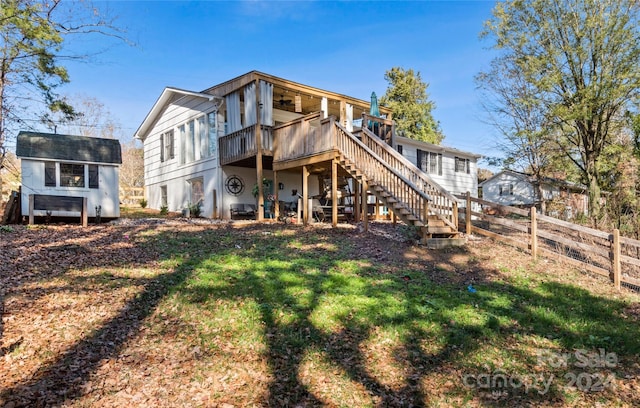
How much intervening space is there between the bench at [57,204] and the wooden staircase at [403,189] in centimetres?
828

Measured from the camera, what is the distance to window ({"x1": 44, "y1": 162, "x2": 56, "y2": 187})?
1361 cm

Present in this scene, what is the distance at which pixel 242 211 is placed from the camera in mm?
15883

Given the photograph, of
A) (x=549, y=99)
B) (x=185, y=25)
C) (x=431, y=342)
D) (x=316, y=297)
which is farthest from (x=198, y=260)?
(x=549, y=99)

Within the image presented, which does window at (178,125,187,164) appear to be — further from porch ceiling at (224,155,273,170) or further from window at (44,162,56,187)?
window at (44,162,56,187)

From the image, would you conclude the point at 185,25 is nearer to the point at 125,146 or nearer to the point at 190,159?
the point at 190,159

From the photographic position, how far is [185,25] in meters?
17.0

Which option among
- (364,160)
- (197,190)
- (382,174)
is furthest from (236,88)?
(382,174)

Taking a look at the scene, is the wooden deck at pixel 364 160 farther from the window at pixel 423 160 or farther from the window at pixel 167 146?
the window at pixel 423 160

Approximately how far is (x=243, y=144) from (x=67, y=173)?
6276 millimetres

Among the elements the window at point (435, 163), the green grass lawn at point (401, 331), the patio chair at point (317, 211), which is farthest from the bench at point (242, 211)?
the window at point (435, 163)

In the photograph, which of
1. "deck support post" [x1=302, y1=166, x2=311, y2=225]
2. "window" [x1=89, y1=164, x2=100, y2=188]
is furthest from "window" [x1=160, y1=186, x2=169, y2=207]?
"deck support post" [x1=302, y1=166, x2=311, y2=225]

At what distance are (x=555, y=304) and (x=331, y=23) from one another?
Result: 1573 centimetres

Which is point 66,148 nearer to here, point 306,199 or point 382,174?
point 306,199

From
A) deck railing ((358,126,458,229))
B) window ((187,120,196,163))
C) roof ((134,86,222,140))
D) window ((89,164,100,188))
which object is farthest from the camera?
window ((187,120,196,163))
